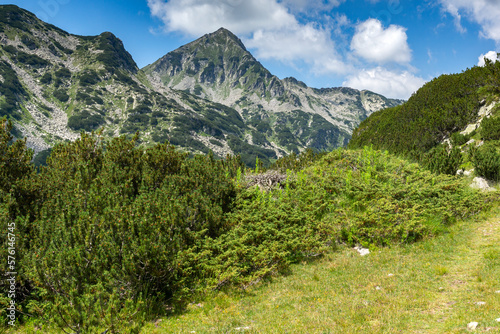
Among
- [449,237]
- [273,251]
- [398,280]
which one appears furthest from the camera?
[449,237]

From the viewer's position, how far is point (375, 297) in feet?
23.6

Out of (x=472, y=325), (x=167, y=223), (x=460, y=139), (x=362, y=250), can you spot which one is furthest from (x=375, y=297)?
(x=460, y=139)

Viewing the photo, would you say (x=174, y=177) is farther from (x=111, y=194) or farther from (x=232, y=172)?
(x=232, y=172)

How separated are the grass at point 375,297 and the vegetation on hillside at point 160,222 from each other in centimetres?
76

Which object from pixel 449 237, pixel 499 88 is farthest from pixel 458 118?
pixel 449 237

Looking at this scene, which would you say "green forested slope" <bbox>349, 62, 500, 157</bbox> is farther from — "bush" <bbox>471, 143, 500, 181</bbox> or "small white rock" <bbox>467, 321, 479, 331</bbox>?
"small white rock" <bbox>467, 321, 479, 331</bbox>

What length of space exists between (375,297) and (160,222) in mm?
6585

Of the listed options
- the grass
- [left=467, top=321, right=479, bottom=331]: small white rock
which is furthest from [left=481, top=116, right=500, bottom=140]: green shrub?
[left=467, top=321, right=479, bottom=331]: small white rock

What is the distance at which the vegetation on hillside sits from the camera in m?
6.89

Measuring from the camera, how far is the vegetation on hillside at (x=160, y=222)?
6.89m

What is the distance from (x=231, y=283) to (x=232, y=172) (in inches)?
342

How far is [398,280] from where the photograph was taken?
8102 millimetres

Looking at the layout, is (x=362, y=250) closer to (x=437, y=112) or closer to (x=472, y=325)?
(x=472, y=325)

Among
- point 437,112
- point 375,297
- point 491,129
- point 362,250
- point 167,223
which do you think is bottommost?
point 375,297
